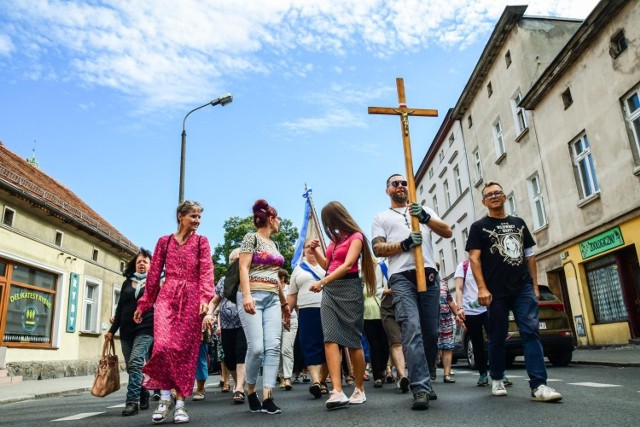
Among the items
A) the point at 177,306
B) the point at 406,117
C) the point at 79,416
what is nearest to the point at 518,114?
the point at 406,117

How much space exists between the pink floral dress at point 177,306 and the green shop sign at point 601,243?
1250 cm

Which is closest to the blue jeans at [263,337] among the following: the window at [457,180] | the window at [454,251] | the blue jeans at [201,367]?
the blue jeans at [201,367]

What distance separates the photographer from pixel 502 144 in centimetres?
2259

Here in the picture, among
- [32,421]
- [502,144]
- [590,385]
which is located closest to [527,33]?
[502,144]

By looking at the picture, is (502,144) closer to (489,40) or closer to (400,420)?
(489,40)

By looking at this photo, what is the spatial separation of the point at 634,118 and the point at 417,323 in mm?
11428

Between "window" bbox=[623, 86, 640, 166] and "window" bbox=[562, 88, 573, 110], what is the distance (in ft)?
9.98

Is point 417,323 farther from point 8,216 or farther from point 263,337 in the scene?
point 8,216

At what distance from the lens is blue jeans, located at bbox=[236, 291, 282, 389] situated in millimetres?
5004

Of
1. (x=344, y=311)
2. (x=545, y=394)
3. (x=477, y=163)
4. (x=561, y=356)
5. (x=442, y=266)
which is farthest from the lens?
(x=442, y=266)

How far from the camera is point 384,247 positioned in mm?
5184

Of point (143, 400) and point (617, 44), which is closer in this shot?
point (143, 400)

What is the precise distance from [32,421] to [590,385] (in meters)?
5.77

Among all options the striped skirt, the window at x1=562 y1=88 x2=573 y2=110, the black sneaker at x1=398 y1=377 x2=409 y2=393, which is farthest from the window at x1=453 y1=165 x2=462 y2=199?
the striped skirt
